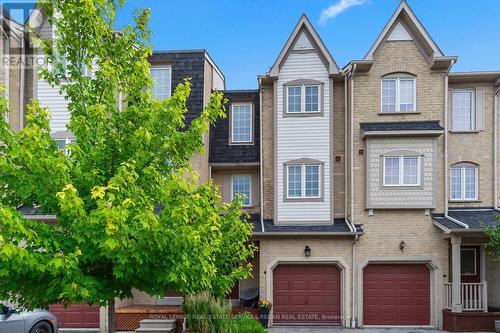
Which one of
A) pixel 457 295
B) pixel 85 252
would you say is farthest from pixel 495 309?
pixel 85 252

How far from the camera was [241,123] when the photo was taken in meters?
16.8

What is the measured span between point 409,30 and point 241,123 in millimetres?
7987

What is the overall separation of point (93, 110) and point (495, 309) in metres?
16.1

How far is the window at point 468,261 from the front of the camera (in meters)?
14.8

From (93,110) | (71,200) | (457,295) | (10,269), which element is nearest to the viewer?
(71,200)

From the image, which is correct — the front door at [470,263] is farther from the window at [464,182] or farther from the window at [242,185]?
the window at [242,185]

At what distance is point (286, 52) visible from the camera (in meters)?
15.3

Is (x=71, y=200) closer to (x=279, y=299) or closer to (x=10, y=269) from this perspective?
(x=10, y=269)

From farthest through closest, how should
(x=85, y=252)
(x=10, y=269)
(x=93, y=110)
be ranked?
(x=93, y=110), (x=85, y=252), (x=10, y=269)

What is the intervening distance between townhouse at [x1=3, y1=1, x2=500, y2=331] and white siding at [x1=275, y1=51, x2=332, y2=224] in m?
0.04

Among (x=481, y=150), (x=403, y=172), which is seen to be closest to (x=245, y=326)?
(x=403, y=172)

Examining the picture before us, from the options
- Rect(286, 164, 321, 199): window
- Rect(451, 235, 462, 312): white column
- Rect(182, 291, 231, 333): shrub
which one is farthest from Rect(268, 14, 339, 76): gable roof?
Rect(182, 291, 231, 333): shrub

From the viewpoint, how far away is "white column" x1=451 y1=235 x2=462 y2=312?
13211mm

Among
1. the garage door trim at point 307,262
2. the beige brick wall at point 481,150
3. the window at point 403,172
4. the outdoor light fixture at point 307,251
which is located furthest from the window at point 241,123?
the beige brick wall at point 481,150
